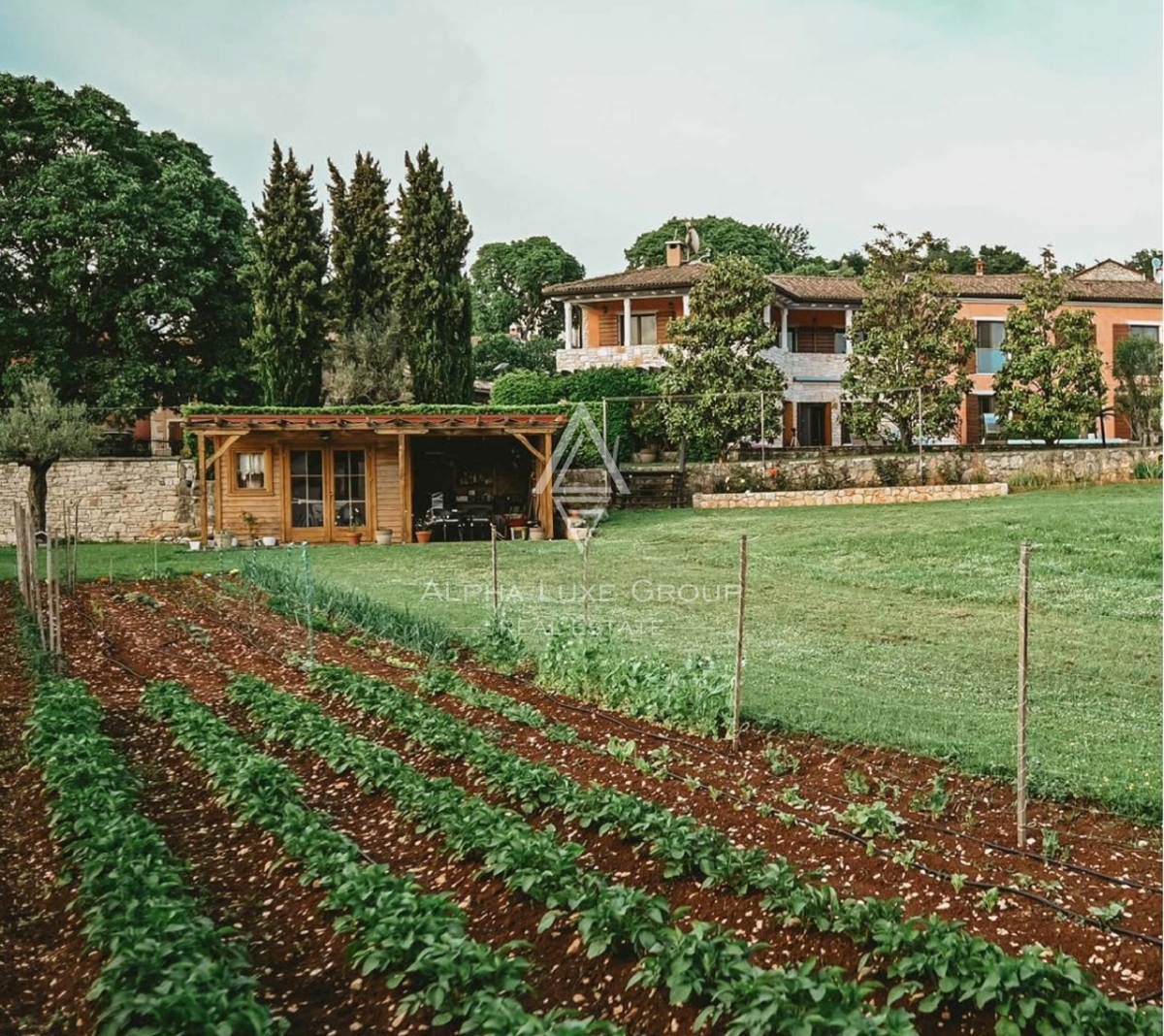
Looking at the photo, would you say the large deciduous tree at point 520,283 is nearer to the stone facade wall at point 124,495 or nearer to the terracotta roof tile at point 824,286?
the terracotta roof tile at point 824,286

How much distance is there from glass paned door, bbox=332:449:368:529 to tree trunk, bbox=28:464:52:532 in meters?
5.83

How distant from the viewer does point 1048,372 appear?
26.9m

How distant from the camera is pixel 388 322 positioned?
28.8 m

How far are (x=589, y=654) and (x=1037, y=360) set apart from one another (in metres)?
21.7

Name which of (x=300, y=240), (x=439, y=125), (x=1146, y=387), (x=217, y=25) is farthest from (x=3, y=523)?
(x=1146, y=387)

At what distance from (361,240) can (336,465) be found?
926 centimetres

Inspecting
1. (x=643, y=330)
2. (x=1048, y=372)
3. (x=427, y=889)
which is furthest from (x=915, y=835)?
(x=643, y=330)

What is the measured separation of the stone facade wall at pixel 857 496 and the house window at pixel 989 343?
539 inches

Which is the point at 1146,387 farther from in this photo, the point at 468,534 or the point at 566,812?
the point at 566,812

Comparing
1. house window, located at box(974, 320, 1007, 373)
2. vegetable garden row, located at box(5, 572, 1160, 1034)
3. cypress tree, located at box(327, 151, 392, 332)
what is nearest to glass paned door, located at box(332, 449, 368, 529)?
cypress tree, located at box(327, 151, 392, 332)

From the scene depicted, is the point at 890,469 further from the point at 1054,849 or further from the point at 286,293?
the point at 1054,849

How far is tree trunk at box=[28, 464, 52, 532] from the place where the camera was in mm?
22453

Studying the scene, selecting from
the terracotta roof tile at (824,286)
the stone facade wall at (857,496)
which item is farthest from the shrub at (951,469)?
the terracotta roof tile at (824,286)

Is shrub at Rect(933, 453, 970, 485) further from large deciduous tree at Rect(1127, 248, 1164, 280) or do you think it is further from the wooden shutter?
large deciduous tree at Rect(1127, 248, 1164, 280)
